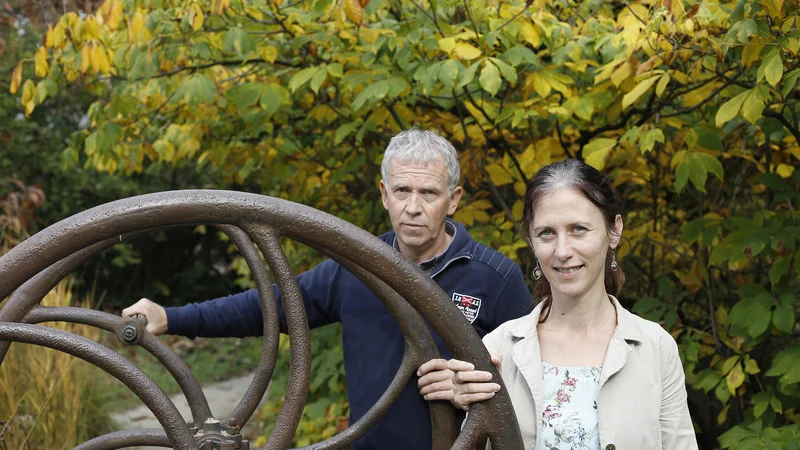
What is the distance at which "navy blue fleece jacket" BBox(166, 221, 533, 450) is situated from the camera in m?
1.96

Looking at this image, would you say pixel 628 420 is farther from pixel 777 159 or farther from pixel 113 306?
pixel 113 306

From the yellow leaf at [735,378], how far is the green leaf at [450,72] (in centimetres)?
126

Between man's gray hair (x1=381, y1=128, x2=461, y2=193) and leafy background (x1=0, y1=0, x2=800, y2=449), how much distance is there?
54 centimetres

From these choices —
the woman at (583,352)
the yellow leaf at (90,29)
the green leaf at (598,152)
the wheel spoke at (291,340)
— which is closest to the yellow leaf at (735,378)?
the green leaf at (598,152)

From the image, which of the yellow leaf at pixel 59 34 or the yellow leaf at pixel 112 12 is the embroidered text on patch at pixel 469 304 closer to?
the yellow leaf at pixel 112 12

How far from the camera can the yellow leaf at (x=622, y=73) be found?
260 centimetres

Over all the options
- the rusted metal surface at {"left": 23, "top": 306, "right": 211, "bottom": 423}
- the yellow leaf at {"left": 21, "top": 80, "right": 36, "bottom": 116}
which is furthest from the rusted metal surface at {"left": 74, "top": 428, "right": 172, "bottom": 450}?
the yellow leaf at {"left": 21, "top": 80, "right": 36, "bottom": 116}

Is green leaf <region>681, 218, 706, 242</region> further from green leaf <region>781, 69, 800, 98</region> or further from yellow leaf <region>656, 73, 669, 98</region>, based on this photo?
green leaf <region>781, 69, 800, 98</region>

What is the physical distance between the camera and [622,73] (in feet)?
8.58

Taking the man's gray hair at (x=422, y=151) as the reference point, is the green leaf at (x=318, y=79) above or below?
above

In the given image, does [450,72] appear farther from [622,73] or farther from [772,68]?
[772,68]

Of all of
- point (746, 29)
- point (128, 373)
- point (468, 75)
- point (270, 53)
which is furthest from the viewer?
point (270, 53)

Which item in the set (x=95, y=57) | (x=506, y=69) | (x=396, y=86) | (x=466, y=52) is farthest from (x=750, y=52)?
(x=95, y=57)

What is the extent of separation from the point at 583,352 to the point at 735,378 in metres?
1.35
